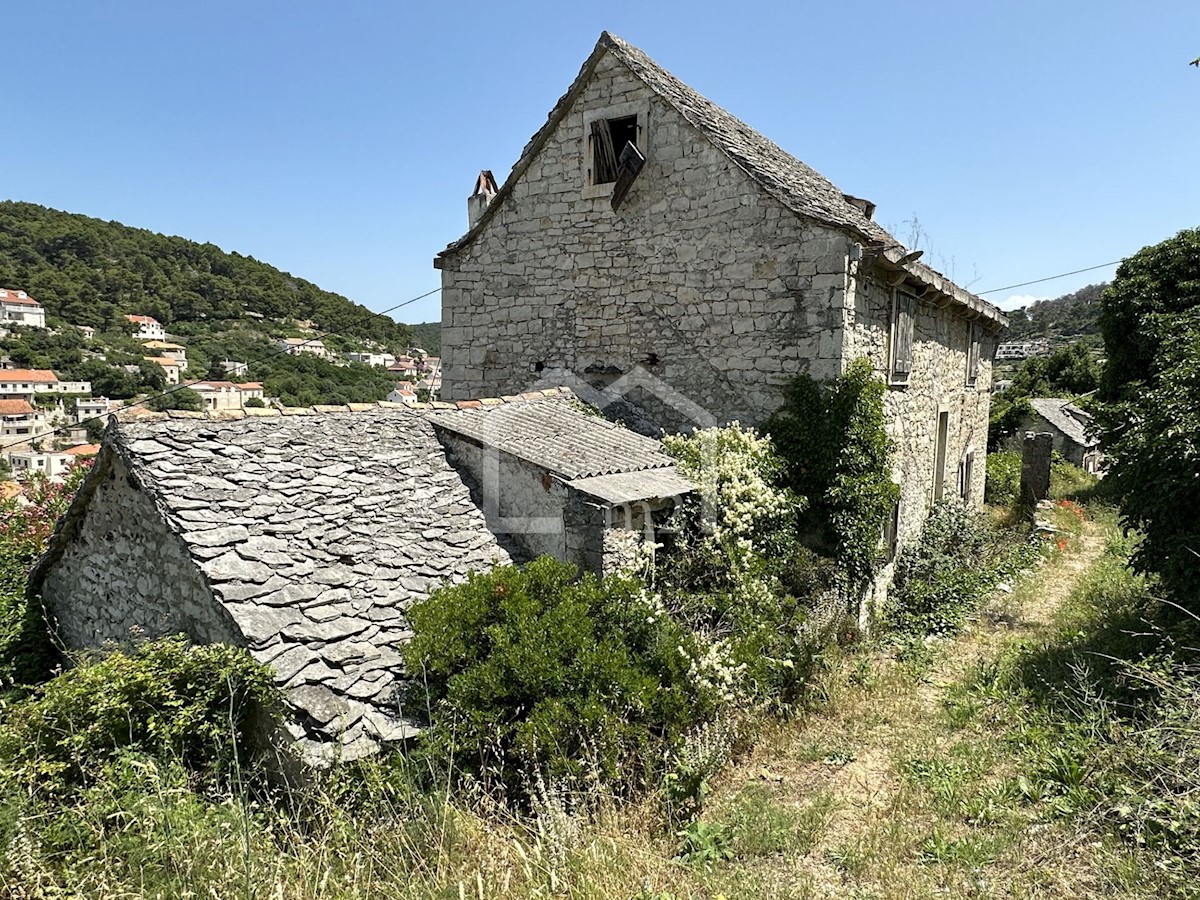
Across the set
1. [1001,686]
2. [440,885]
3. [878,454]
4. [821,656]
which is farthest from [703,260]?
[440,885]

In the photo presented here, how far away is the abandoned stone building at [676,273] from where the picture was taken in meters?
8.51

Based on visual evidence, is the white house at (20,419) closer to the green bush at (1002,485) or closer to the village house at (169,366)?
the village house at (169,366)

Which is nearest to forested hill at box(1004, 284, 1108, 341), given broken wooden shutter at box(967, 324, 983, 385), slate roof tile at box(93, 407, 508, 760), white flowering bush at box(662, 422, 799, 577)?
broken wooden shutter at box(967, 324, 983, 385)

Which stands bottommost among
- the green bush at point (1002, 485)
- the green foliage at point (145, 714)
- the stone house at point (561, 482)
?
the green foliage at point (145, 714)

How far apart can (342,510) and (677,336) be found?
5.42 m

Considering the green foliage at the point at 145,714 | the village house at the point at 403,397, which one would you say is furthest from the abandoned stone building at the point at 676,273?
the green foliage at the point at 145,714

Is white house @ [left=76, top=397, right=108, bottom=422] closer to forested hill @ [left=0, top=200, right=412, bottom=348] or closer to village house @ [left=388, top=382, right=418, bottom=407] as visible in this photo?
forested hill @ [left=0, top=200, right=412, bottom=348]

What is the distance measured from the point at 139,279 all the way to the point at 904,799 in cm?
→ 7427

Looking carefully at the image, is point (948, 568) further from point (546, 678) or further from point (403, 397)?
point (403, 397)

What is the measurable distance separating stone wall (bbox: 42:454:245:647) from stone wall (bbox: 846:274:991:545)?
24.9ft

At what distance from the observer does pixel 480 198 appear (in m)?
12.0

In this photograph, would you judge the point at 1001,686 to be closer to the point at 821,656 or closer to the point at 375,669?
the point at 821,656

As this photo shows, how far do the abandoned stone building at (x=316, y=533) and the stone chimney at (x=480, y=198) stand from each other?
5.59 metres

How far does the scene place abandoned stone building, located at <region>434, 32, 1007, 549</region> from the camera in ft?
27.9
